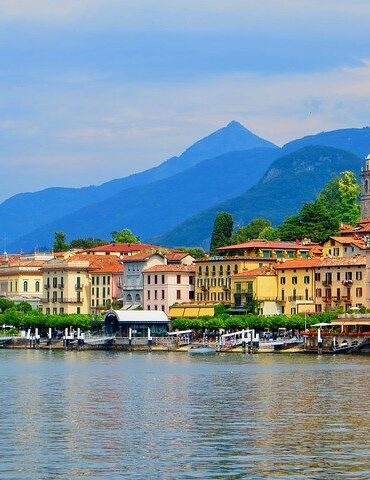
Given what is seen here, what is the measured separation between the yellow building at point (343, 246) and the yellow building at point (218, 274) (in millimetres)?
5588

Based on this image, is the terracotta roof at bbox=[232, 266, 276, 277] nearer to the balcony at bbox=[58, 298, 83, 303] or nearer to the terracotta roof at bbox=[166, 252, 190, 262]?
the terracotta roof at bbox=[166, 252, 190, 262]

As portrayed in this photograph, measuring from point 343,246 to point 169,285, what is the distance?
1920cm

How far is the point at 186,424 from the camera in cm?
5544

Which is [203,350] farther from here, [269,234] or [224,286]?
[269,234]

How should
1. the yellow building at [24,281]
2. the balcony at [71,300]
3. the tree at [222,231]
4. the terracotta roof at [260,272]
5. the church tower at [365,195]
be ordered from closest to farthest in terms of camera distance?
the terracotta roof at [260,272]
the balcony at [71,300]
the church tower at [365,195]
the tree at [222,231]
the yellow building at [24,281]

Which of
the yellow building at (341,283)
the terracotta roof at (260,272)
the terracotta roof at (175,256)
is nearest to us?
the yellow building at (341,283)

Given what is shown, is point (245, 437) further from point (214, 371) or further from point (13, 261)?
point (13, 261)

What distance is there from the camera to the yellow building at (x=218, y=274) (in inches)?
5785

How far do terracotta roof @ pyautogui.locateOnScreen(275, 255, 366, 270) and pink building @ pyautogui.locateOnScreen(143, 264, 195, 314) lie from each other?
13161 millimetres

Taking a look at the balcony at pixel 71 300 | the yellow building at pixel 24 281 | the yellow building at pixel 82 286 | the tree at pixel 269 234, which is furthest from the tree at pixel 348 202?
the yellow building at pixel 24 281

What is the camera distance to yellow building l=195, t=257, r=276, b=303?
147 m

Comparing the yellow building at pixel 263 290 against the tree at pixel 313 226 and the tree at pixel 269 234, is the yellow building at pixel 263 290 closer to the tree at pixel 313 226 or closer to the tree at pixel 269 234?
the tree at pixel 313 226

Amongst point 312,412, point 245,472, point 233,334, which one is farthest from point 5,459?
point 233,334

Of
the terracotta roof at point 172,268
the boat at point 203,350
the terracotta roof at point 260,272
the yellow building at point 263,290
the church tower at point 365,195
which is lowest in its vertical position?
the boat at point 203,350
